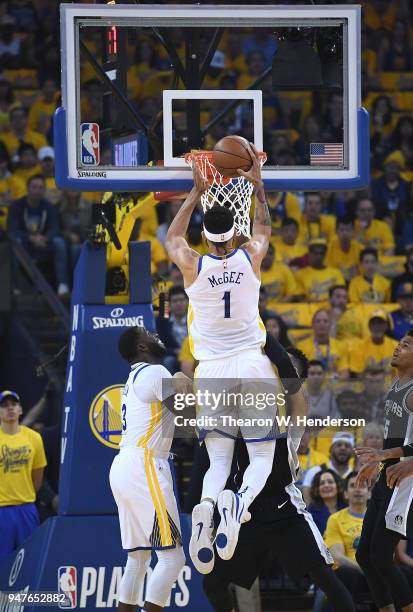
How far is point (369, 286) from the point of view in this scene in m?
16.3

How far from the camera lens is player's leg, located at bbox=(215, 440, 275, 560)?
8.20 meters

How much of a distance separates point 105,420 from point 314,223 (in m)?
7.03

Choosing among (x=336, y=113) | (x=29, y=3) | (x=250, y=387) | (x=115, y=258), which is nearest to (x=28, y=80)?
(x=29, y=3)

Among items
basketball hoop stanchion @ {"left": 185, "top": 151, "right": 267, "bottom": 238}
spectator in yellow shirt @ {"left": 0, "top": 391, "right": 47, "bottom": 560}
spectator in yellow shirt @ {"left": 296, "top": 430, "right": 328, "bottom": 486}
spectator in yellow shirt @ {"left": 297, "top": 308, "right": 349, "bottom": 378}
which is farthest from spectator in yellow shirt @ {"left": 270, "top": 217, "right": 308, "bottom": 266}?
basketball hoop stanchion @ {"left": 185, "top": 151, "right": 267, "bottom": 238}

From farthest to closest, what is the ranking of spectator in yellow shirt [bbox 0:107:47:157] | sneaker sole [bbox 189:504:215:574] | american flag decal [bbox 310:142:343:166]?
spectator in yellow shirt [bbox 0:107:47:157], american flag decal [bbox 310:142:343:166], sneaker sole [bbox 189:504:215:574]

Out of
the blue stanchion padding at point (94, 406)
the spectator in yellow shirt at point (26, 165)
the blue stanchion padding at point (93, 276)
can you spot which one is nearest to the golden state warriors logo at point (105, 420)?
the blue stanchion padding at point (94, 406)

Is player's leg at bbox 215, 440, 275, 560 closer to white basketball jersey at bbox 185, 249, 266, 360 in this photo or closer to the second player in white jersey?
white basketball jersey at bbox 185, 249, 266, 360

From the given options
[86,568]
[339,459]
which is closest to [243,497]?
[86,568]

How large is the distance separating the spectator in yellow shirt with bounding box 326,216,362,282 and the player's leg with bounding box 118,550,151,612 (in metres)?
7.93

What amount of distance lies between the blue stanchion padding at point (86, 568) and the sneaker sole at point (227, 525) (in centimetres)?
213

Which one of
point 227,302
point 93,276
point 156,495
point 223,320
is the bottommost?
point 156,495

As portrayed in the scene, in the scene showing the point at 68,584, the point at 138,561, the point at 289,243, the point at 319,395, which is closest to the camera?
the point at 138,561

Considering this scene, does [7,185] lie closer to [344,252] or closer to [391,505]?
[344,252]

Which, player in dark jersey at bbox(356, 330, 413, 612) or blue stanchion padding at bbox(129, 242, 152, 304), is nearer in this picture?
player in dark jersey at bbox(356, 330, 413, 612)
